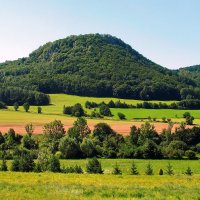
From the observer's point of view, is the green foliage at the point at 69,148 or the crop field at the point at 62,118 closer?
the green foliage at the point at 69,148

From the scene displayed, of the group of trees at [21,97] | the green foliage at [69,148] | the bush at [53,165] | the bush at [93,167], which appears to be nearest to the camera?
the bush at [53,165]

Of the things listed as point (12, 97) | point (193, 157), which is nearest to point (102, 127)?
point (193, 157)

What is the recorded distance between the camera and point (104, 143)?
8962 centimetres

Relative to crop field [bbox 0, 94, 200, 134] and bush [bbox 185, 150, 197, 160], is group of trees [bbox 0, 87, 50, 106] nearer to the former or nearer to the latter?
crop field [bbox 0, 94, 200, 134]

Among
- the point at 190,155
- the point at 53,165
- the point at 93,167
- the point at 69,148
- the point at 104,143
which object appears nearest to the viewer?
the point at 53,165

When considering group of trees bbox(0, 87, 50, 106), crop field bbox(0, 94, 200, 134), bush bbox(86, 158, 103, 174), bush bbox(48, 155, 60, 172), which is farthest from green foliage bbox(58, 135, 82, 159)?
group of trees bbox(0, 87, 50, 106)

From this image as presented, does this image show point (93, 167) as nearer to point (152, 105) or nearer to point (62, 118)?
point (62, 118)

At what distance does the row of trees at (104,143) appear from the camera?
274 feet

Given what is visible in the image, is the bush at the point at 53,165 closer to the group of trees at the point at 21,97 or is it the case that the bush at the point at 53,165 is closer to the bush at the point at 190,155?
the bush at the point at 190,155

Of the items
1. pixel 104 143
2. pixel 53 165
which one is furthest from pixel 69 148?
pixel 53 165

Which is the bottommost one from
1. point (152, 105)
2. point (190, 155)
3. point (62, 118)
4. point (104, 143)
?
point (190, 155)

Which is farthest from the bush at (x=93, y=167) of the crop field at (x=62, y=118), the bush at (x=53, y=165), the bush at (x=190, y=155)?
the crop field at (x=62, y=118)

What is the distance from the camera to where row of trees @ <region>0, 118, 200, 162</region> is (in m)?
83.6

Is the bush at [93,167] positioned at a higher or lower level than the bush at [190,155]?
higher
